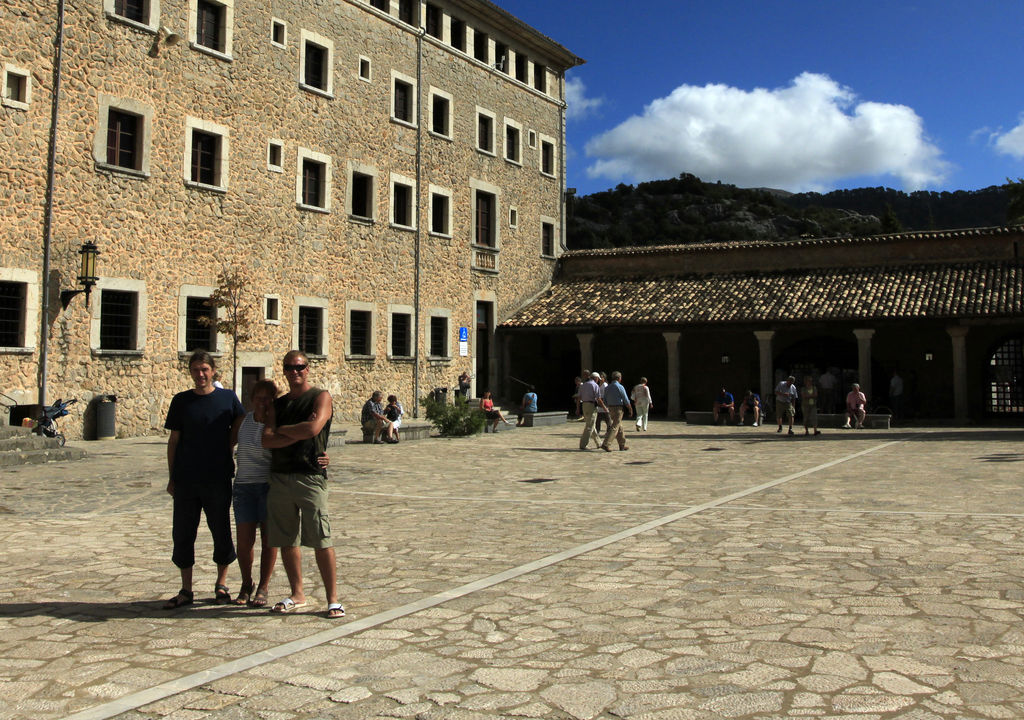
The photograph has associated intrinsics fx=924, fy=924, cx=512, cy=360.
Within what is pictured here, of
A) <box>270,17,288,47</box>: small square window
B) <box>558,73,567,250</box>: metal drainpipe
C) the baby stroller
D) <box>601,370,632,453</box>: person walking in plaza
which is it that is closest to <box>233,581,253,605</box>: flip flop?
the baby stroller

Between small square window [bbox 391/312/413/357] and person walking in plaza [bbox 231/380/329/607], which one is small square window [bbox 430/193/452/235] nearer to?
small square window [bbox 391/312/413/357]

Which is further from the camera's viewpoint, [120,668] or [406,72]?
[406,72]

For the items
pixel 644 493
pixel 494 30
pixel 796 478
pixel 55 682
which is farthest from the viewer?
pixel 494 30

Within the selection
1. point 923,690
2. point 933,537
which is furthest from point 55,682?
point 933,537

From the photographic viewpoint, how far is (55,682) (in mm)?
4230

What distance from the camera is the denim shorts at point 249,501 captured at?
18.5ft

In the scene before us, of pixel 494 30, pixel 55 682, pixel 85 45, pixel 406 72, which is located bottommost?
pixel 55 682

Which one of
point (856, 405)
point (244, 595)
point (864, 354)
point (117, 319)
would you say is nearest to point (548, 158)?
point (864, 354)

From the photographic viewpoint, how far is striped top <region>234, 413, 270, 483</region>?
5.62 metres

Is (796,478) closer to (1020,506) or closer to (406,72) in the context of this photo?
(1020,506)

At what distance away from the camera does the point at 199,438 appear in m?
5.66

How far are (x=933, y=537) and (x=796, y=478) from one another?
490 centimetres

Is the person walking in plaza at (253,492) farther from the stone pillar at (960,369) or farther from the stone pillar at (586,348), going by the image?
the stone pillar at (586,348)

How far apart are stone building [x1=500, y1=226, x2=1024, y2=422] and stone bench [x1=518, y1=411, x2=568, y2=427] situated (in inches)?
144
